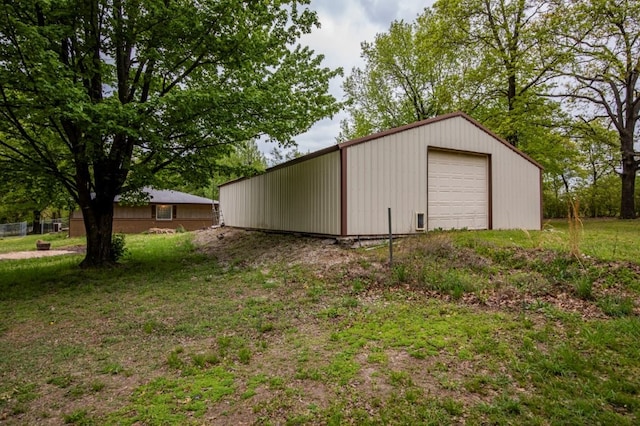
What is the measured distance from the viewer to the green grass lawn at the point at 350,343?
2791mm

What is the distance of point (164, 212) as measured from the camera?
25.0 metres

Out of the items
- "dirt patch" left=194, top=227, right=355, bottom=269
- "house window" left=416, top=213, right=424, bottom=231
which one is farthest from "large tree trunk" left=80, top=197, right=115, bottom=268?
"house window" left=416, top=213, right=424, bottom=231

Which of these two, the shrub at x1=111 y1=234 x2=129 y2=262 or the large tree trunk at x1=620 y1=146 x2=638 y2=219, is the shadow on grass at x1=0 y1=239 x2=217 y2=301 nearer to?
the shrub at x1=111 y1=234 x2=129 y2=262

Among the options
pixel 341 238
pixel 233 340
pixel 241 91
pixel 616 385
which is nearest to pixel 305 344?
pixel 233 340

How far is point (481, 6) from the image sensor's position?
18344 millimetres

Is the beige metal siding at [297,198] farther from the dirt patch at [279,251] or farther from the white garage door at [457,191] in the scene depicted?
the white garage door at [457,191]

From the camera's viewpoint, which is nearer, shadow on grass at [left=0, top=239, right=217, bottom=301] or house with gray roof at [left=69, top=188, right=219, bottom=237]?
shadow on grass at [left=0, top=239, right=217, bottom=301]

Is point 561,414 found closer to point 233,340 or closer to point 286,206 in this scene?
point 233,340

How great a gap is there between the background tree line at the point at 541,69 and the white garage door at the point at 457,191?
750cm

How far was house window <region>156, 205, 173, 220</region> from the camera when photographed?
24750 millimetres

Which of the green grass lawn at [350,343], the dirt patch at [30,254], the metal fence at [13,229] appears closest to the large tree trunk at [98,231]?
the green grass lawn at [350,343]

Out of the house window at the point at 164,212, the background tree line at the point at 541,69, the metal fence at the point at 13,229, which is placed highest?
the background tree line at the point at 541,69

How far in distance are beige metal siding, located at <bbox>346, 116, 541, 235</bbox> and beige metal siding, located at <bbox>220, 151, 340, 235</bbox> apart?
1.86ft

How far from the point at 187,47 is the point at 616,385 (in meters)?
9.64
